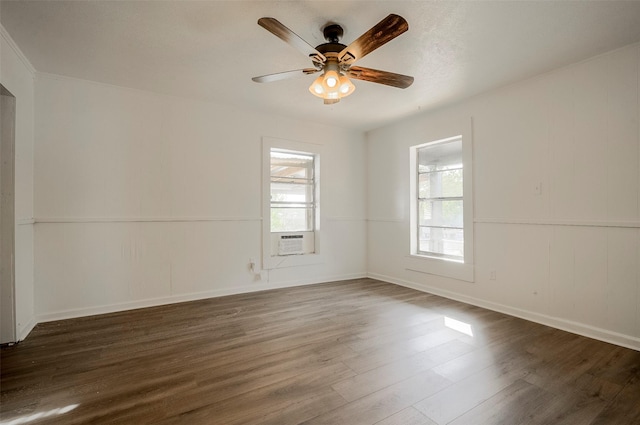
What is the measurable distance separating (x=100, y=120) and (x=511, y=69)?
14.6 ft

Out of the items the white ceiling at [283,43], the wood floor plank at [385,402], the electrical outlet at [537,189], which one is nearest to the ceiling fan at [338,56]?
the white ceiling at [283,43]

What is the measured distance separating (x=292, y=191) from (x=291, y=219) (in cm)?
46

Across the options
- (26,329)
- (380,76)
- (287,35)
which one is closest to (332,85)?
(380,76)

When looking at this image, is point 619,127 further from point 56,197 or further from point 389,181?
point 56,197

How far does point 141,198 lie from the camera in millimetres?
3506

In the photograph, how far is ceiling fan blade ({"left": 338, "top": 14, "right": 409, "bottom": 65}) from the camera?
1751 mm

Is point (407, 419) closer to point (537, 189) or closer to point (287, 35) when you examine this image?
point (287, 35)

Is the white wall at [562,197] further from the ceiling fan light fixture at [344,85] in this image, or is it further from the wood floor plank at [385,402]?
the ceiling fan light fixture at [344,85]

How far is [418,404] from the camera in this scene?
1710 millimetres

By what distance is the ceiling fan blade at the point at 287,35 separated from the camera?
1.77m

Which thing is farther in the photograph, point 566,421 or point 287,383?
point 287,383

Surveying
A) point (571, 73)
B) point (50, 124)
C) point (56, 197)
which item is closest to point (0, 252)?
point (56, 197)

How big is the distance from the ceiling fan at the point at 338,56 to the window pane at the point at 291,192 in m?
2.23

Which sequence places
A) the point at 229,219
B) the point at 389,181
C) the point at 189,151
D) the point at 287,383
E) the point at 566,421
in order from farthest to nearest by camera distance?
the point at 389,181
the point at 229,219
the point at 189,151
the point at 287,383
the point at 566,421
